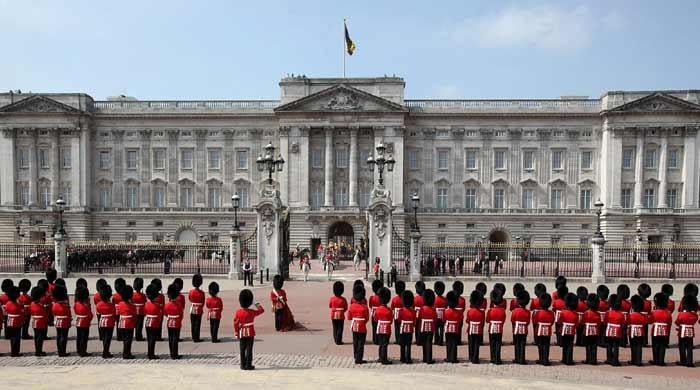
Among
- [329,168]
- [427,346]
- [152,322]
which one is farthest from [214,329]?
[329,168]

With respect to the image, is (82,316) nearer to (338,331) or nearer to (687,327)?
(338,331)

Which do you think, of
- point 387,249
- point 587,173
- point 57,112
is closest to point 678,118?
point 587,173

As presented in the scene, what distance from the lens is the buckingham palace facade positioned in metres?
53.0

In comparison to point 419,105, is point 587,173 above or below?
below

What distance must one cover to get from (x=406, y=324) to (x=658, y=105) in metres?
49.1

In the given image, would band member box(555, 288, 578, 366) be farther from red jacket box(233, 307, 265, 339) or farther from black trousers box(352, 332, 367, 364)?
red jacket box(233, 307, 265, 339)

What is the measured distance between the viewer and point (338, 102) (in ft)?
176

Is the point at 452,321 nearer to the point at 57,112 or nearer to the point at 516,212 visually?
the point at 516,212

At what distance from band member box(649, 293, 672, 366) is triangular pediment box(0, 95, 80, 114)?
53022mm

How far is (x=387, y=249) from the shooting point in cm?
2772

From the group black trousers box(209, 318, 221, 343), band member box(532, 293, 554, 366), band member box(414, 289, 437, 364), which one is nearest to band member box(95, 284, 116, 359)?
black trousers box(209, 318, 221, 343)

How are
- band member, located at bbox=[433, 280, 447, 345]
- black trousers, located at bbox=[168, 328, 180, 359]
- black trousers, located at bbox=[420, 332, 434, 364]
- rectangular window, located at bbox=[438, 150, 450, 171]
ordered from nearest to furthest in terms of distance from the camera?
black trousers, located at bbox=[420, 332, 434, 364] → black trousers, located at bbox=[168, 328, 180, 359] → band member, located at bbox=[433, 280, 447, 345] → rectangular window, located at bbox=[438, 150, 450, 171]

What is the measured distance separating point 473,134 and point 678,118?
57.5 feet

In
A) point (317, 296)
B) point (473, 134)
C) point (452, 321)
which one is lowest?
point (317, 296)
